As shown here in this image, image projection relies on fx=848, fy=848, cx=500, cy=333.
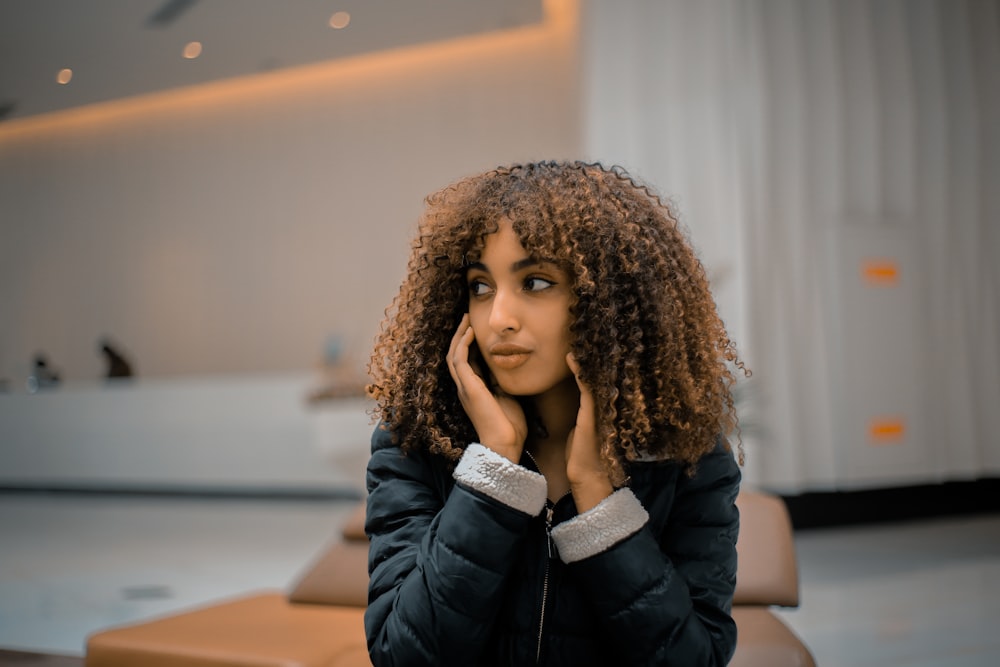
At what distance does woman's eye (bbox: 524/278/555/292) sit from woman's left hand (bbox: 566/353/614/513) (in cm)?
16

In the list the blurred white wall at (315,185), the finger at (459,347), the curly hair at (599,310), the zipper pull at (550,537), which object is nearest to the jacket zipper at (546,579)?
the zipper pull at (550,537)

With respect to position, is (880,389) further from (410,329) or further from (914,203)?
(410,329)

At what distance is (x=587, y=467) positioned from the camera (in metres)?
1.04

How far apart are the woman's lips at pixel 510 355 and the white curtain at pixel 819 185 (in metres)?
3.76

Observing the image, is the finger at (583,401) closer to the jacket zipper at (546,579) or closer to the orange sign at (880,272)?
the jacket zipper at (546,579)

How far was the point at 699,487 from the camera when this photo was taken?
3.67 ft

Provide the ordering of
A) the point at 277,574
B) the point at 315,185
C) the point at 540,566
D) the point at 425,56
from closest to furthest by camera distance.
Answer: the point at 540,566
the point at 277,574
the point at 425,56
the point at 315,185

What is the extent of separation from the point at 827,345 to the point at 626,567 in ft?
14.0

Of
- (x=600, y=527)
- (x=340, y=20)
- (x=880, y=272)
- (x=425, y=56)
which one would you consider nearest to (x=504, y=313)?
(x=600, y=527)

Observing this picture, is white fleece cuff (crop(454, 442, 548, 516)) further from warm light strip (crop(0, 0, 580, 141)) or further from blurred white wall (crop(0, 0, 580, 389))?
blurred white wall (crop(0, 0, 580, 389))

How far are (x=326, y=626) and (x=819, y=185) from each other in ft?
13.1

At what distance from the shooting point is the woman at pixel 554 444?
1.01 metres

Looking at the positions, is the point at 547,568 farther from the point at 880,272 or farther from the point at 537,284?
the point at 880,272

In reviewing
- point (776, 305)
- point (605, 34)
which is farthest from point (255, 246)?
point (776, 305)
